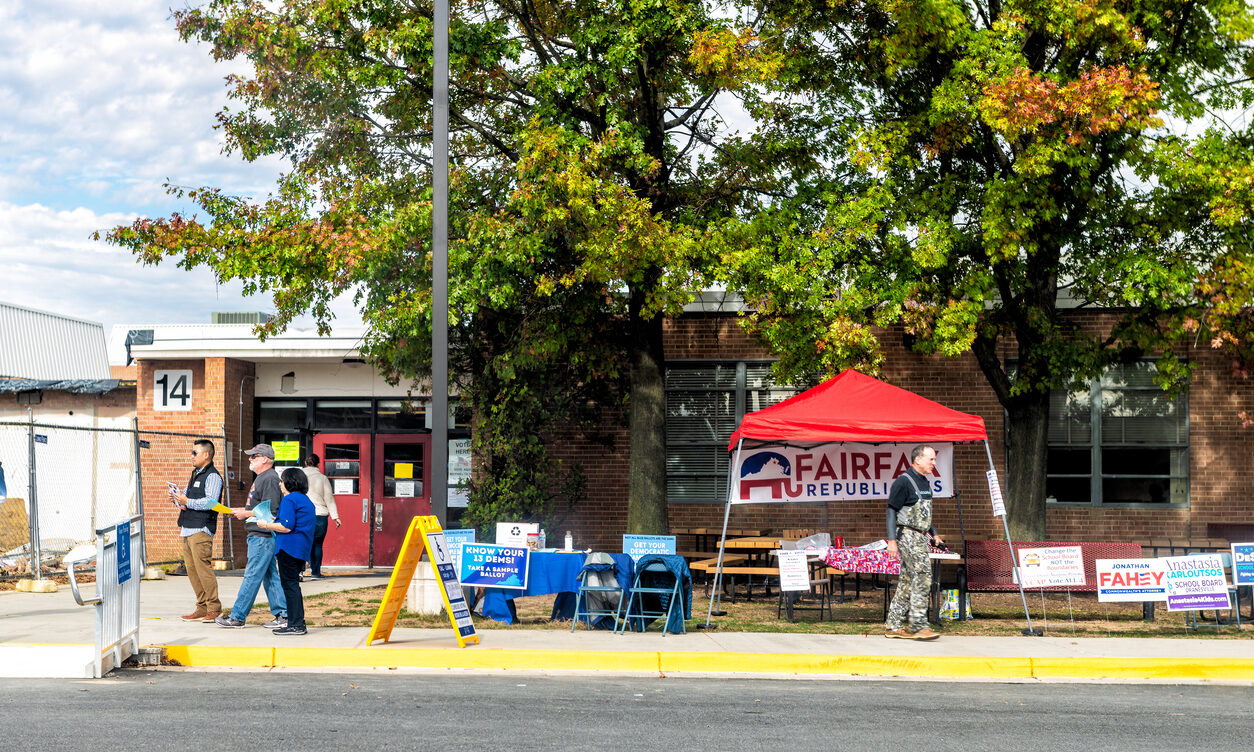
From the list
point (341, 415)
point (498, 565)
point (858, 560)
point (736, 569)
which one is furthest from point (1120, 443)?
point (341, 415)

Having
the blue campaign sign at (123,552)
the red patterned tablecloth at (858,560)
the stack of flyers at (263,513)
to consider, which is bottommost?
the red patterned tablecloth at (858,560)

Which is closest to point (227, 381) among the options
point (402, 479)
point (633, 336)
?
point (402, 479)

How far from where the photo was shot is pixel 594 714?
25.6ft

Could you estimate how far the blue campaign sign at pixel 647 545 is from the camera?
1297 cm

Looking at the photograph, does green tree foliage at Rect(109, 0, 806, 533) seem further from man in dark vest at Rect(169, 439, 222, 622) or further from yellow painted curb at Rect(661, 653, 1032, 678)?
yellow painted curb at Rect(661, 653, 1032, 678)

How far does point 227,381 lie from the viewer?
19.1 meters

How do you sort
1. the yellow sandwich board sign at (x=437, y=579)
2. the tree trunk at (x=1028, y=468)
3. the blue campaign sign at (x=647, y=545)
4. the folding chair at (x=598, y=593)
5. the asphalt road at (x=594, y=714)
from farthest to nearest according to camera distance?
the tree trunk at (x=1028, y=468)
the blue campaign sign at (x=647, y=545)
the folding chair at (x=598, y=593)
the yellow sandwich board sign at (x=437, y=579)
the asphalt road at (x=594, y=714)

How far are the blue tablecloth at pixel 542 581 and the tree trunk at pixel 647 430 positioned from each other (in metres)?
3.35

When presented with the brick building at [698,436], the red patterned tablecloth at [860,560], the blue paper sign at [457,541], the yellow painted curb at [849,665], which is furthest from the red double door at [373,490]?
the yellow painted curb at [849,665]

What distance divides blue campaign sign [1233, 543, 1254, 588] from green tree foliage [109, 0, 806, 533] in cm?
693

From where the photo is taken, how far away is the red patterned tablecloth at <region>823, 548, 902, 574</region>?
12.1 m

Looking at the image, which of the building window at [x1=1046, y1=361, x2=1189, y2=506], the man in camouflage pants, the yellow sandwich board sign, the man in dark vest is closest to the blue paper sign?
the yellow sandwich board sign

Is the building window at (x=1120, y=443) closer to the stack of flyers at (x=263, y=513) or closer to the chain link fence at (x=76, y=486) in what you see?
the stack of flyers at (x=263, y=513)

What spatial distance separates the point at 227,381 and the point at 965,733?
1505 centimetres
